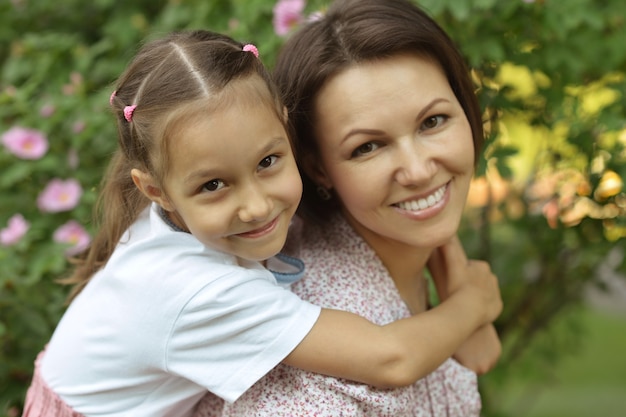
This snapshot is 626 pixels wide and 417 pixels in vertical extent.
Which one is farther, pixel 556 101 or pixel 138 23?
pixel 138 23

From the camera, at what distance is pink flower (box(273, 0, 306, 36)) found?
2.32 m

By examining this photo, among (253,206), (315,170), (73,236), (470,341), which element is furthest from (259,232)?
(73,236)

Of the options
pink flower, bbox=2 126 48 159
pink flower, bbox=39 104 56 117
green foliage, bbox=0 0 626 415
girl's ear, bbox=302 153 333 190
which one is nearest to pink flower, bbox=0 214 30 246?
green foliage, bbox=0 0 626 415

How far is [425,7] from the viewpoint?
2.10 m

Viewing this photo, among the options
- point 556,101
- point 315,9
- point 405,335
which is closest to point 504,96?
point 556,101

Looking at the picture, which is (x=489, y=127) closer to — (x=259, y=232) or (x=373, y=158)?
(x=373, y=158)

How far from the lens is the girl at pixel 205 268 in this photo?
1482mm

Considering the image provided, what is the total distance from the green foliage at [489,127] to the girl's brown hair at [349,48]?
341mm

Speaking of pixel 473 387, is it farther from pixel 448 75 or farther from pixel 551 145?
pixel 551 145

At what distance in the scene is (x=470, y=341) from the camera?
2.04m

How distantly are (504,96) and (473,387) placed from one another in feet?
2.78

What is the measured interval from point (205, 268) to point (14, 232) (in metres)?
1.09

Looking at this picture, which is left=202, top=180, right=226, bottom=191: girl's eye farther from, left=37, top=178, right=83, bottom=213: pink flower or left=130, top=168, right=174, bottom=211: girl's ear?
left=37, top=178, right=83, bottom=213: pink flower

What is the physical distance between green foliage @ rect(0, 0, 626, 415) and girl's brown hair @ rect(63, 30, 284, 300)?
54 centimetres
